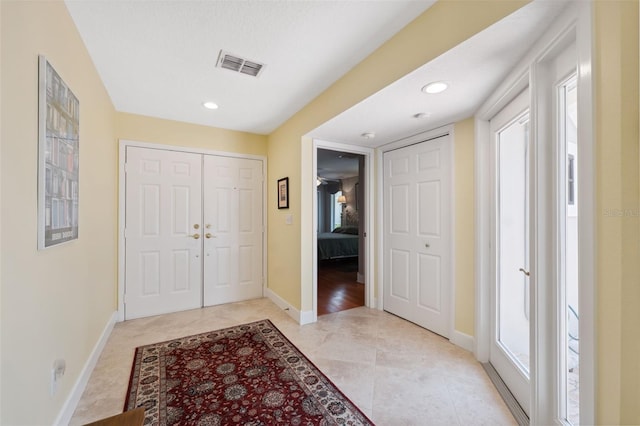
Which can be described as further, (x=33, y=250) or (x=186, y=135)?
(x=186, y=135)

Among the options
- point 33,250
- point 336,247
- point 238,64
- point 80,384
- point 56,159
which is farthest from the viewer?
point 336,247

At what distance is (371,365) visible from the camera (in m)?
2.17

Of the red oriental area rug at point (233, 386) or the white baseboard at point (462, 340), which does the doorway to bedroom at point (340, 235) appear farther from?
the white baseboard at point (462, 340)

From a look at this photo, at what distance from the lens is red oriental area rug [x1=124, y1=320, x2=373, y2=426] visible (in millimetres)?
1619

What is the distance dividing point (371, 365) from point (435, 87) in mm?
2140

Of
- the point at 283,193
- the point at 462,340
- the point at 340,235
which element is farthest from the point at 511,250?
the point at 340,235

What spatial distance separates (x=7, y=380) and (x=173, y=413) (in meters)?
0.92

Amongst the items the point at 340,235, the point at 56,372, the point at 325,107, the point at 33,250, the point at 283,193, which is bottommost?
the point at 56,372

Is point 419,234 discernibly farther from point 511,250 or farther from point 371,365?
point 371,365

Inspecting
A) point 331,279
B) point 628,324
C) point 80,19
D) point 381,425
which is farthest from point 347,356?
point 80,19

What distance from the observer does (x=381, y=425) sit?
1549 millimetres

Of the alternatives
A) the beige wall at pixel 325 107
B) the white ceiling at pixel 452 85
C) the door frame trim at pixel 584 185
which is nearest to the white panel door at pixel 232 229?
the beige wall at pixel 325 107

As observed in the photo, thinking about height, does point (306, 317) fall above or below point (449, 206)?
below

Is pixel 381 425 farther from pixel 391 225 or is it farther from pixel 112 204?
pixel 112 204
